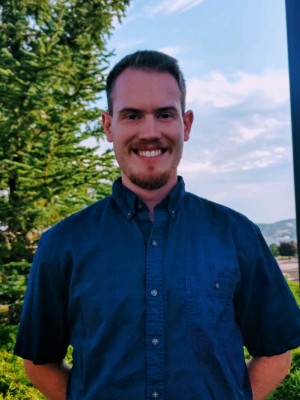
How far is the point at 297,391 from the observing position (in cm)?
537

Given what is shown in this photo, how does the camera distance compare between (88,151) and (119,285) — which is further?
(88,151)

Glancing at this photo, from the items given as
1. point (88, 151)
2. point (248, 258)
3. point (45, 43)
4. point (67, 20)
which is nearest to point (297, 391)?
point (248, 258)

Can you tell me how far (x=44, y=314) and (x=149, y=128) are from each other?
2.55ft

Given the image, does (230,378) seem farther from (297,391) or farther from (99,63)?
(99,63)

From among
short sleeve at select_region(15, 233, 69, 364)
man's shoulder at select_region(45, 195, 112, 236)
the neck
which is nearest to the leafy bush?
short sleeve at select_region(15, 233, 69, 364)

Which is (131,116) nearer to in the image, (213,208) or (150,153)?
(150,153)

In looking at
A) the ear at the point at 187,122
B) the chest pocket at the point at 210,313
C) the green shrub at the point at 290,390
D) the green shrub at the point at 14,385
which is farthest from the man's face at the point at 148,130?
the green shrub at the point at 290,390

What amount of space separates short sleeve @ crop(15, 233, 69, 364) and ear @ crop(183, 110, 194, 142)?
2.18 feet

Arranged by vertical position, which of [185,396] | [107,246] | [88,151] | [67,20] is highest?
[67,20]

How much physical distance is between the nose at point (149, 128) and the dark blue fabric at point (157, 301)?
22cm

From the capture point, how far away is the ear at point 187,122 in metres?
1.99

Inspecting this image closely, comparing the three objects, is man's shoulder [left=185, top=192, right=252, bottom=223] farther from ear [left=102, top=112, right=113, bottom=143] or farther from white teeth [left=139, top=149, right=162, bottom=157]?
ear [left=102, top=112, right=113, bottom=143]

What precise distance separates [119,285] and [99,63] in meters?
8.54

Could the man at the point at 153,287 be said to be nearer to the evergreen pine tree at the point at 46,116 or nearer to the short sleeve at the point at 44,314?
the short sleeve at the point at 44,314
